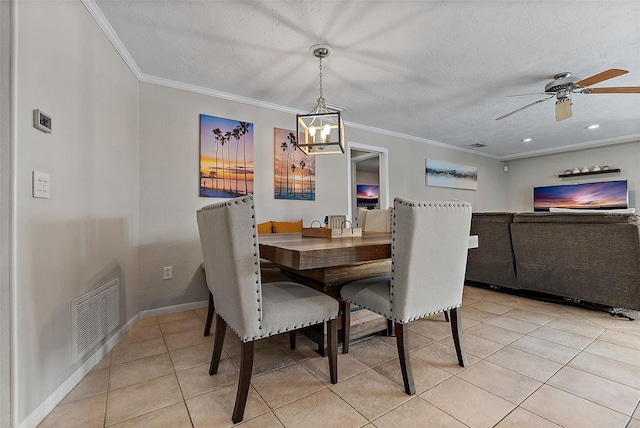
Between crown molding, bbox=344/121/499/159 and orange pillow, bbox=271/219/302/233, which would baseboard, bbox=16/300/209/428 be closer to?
orange pillow, bbox=271/219/302/233

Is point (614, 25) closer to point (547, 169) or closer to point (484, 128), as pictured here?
point (484, 128)

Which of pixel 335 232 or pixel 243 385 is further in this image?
pixel 335 232

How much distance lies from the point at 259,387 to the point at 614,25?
3.45 metres

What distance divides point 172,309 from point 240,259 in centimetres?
200

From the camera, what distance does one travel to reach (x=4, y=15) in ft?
3.68

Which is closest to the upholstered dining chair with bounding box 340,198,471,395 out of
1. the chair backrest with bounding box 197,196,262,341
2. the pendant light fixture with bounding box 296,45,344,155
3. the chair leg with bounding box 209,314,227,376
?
the chair backrest with bounding box 197,196,262,341

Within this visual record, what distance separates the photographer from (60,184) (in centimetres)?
145

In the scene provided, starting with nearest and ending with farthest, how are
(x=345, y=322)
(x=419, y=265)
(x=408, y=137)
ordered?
(x=419, y=265) → (x=345, y=322) → (x=408, y=137)

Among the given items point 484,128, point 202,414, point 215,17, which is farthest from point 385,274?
point 484,128

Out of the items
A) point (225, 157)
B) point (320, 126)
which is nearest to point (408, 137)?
point (320, 126)

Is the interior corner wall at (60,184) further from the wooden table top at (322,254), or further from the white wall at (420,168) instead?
the white wall at (420,168)

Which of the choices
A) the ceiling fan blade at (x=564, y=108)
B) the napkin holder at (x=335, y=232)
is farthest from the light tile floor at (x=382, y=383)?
the ceiling fan blade at (x=564, y=108)

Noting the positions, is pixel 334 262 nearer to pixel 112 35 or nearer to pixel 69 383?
pixel 69 383

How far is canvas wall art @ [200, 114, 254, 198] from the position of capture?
292cm
